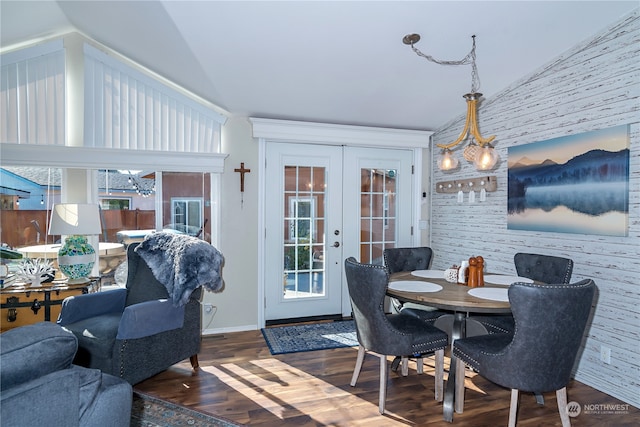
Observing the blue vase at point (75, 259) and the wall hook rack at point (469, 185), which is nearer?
the blue vase at point (75, 259)

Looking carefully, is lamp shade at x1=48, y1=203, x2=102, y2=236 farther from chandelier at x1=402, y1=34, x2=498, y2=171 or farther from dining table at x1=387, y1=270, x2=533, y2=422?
chandelier at x1=402, y1=34, x2=498, y2=171

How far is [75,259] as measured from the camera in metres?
3.08

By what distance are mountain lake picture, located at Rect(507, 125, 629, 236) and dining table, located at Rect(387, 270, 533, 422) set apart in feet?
2.17

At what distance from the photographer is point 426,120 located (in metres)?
4.14

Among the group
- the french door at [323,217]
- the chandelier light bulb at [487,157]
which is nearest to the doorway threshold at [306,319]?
the french door at [323,217]

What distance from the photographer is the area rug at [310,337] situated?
11.1 feet

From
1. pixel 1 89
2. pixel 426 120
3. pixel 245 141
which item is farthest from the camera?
pixel 426 120

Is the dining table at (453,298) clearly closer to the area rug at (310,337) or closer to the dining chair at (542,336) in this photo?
the dining chair at (542,336)

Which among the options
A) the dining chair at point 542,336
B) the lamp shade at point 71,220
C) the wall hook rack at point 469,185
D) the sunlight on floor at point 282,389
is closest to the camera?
the dining chair at point 542,336

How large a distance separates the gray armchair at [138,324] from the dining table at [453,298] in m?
1.50

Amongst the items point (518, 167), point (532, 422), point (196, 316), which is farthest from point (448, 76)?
point (196, 316)

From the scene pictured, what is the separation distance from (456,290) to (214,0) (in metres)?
2.49

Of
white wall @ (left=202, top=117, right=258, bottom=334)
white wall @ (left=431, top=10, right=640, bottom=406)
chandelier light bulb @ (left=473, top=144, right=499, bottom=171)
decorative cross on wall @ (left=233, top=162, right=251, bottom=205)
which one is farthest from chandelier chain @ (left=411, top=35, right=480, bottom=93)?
decorative cross on wall @ (left=233, top=162, right=251, bottom=205)

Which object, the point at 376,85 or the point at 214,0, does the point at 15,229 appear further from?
the point at 376,85
